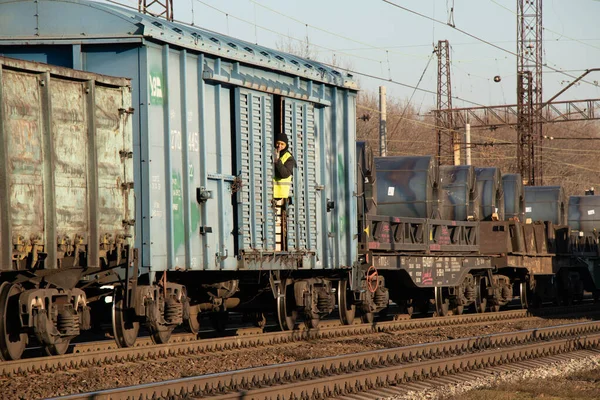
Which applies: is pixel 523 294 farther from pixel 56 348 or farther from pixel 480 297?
pixel 56 348

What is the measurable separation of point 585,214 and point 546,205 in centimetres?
454

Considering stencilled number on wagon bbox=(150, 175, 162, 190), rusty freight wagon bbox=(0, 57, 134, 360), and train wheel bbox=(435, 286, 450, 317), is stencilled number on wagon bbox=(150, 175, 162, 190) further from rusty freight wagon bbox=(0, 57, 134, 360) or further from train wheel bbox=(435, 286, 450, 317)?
train wheel bbox=(435, 286, 450, 317)

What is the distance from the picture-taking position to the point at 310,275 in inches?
650

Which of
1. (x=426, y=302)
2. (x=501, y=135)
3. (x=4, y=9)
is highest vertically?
(x=501, y=135)

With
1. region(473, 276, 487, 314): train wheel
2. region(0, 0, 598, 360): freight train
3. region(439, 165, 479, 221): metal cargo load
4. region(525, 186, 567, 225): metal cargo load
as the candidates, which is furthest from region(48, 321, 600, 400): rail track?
region(525, 186, 567, 225): metal cargo load


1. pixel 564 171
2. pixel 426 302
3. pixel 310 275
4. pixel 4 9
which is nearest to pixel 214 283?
pixel 310 275

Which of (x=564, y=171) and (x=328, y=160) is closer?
(x=328, y=160)

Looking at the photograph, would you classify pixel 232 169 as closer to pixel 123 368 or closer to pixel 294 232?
pixel 294 232

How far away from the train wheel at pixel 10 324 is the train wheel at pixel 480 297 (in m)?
13.7

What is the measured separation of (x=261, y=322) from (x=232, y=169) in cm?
409

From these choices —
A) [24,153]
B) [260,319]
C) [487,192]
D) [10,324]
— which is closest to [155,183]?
[24,153]

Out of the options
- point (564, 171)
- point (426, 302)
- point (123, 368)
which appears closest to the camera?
point (123, 368)

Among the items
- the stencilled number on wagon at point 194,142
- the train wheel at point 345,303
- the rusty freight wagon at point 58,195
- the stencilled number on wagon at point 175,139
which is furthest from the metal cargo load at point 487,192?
the rusty freight wagon at point 58,195

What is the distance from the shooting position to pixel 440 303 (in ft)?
69.9
